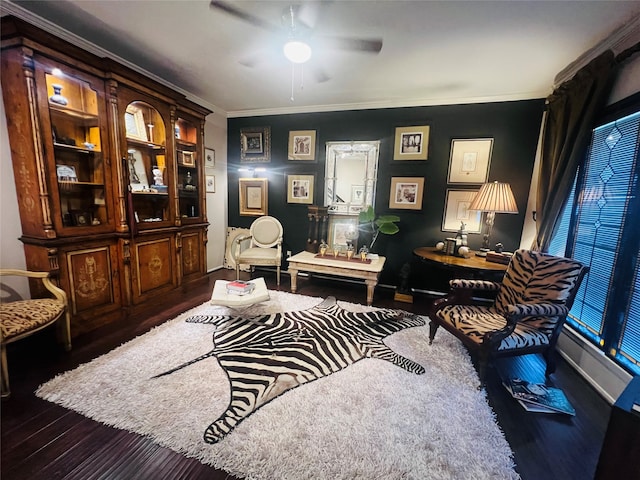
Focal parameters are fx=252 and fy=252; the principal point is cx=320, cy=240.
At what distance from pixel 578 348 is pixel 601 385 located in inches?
13.2

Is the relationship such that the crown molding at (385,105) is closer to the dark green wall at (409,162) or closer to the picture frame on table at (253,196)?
the dark green wall at (409,162)

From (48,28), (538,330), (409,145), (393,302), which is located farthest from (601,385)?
(48,28)

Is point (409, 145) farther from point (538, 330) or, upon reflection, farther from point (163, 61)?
point (163, 61)

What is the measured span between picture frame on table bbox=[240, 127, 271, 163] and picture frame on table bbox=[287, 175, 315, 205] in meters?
0.56

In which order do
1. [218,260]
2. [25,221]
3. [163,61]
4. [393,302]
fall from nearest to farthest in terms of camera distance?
1. [25,221]
2. [163,61]
3. [393,302]
4. [218,260]

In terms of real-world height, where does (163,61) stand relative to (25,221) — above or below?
above

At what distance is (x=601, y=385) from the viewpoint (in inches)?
72.3

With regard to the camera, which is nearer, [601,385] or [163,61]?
[601,385]

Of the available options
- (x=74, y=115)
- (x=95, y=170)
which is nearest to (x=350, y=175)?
(x=95, y=170)

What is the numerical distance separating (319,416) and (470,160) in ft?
11.1

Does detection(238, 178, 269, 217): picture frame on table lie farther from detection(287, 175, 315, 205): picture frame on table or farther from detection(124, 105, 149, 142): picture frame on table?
detection(124, 105, 149, 142): picture frame on table

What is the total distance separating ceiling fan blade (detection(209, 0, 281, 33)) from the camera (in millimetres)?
1775

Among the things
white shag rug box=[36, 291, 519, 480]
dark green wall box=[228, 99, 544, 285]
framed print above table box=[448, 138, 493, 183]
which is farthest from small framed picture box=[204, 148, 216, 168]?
framed print above table box=[448, 138, 493, 183]

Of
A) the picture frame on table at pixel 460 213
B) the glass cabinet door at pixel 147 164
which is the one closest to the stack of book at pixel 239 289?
the glass cabinet door at pixel 147 164
